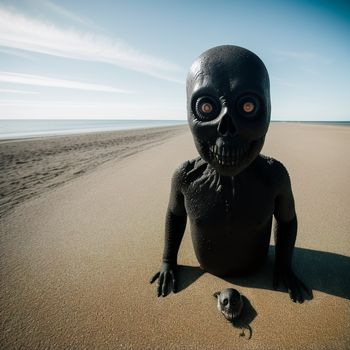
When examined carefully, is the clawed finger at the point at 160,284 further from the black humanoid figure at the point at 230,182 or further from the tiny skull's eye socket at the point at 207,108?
the tiny skull's eye socket at the point at 207,108

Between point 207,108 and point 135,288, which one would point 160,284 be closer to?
point 135,288

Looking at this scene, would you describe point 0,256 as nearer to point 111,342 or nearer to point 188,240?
point 111,342

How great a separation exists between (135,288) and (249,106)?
1.59m

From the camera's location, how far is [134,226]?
10.1 feet

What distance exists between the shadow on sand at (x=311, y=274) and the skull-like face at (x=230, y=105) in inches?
40.9

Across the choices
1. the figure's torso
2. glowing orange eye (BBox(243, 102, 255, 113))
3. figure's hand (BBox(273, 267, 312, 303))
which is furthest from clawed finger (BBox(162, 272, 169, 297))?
glowing orange eye (BBox(243, 102, 255, 113))

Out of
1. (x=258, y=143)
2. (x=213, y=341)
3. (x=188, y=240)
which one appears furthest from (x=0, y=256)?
(x=258, y=143)

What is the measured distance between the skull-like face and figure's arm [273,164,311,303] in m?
0.50

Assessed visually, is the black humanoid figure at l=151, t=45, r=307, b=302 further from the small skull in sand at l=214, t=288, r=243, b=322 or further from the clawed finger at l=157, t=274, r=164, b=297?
the small skull in sand at l=214, t=288, r=243, b=322

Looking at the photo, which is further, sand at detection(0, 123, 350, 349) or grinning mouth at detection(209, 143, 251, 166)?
sand at detection(0, 123, 350, 349)

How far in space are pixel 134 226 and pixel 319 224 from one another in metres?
2.18

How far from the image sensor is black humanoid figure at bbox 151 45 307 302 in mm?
1411

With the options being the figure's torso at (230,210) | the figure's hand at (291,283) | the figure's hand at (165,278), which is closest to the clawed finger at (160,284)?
the figure's hand at (165,278)

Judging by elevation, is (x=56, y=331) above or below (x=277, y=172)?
below
